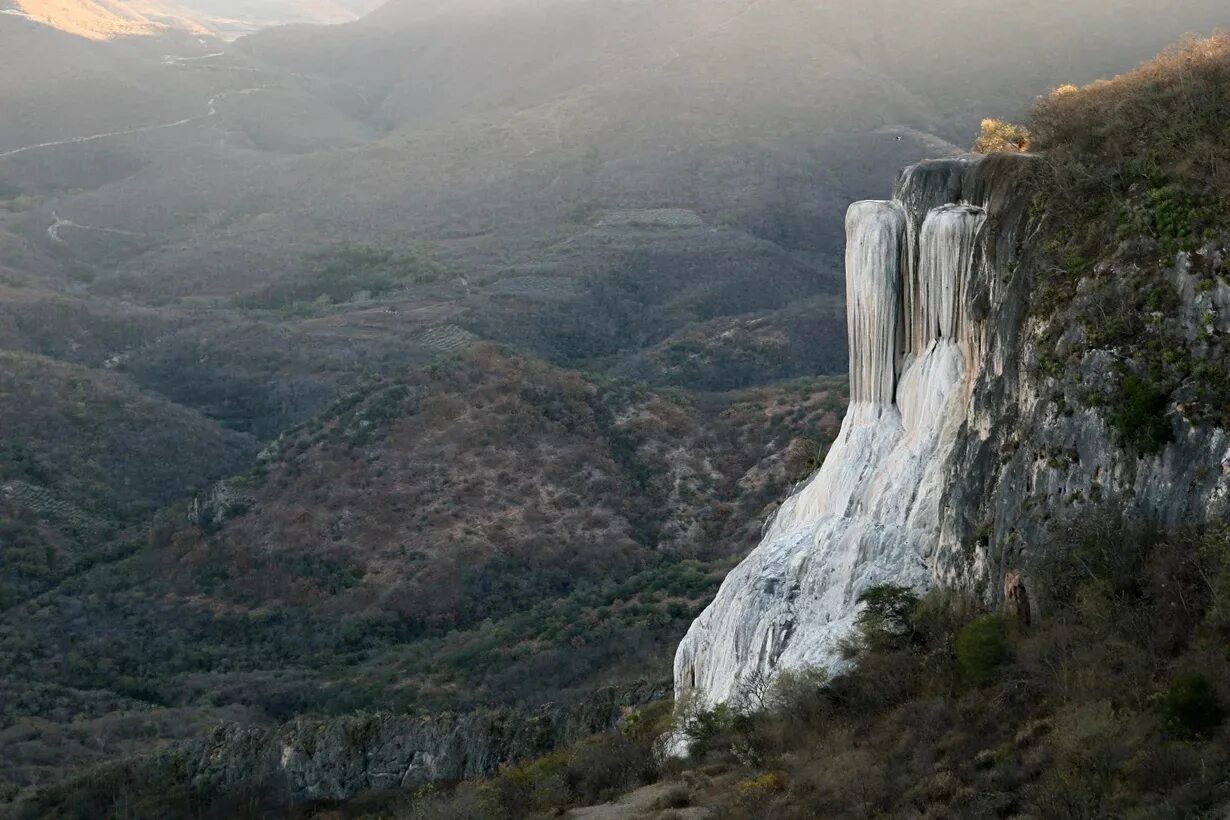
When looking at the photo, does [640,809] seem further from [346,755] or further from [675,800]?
[346,755]

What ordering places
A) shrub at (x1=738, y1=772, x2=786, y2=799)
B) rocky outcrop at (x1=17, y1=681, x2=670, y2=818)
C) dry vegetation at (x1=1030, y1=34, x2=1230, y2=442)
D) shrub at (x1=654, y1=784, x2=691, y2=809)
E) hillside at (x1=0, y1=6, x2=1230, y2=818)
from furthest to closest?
rocky outcrop at (x1=17, y1=681, x2=670, y2=818) → shrub at (x1=654, y1=784, x2=691, y2=809) → hillside at (x1=0, y1=6, x2=1230, y2=818) → shrub at (x1=738, y1=772, x2=786, y2=799) → dry vegetation at (x1=1030, y1=34, x2=1230, y2=442)

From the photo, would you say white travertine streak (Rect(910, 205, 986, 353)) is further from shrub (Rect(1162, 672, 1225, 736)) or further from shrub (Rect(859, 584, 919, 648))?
shrub (Rect(1162, 672, 1225, 736))

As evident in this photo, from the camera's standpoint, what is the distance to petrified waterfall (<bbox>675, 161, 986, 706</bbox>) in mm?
19703

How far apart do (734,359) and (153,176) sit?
82083mm

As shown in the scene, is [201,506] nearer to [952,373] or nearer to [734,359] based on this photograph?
[734,359]

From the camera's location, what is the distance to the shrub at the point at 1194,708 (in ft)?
43.5

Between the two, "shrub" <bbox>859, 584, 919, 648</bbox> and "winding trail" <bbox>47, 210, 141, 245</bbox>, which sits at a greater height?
"shrub" <bbox>859, 584, 919, 648</bbox>

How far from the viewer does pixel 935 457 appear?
1977cm

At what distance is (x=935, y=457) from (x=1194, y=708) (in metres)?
6.86

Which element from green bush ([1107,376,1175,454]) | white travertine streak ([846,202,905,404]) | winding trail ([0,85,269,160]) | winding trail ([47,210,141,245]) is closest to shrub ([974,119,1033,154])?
white travertine streak ([846,202,905,404])

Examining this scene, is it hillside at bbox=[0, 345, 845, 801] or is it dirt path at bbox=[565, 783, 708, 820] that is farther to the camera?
hillside at bbox=[0, 345, 845, 801]

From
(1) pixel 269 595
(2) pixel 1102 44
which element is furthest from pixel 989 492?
(2) pixel 1102 44

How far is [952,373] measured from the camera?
65.5 feet

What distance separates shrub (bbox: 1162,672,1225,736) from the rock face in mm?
2240
